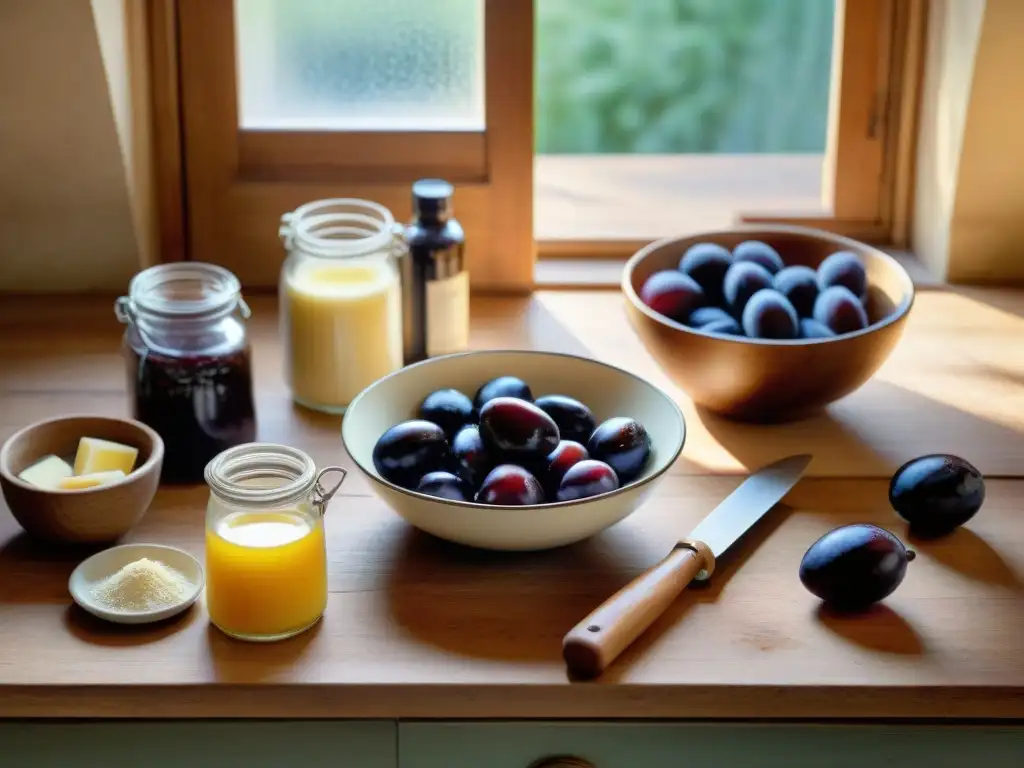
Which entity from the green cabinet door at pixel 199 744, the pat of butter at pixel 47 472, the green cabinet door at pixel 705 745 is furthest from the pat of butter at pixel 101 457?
the green cabinet door at pixel 705 745

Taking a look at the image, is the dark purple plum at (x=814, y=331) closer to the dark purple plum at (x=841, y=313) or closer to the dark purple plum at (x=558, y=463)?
the dark purple plum at (x=841, y=313)

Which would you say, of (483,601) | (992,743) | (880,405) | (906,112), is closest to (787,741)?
(992,743)

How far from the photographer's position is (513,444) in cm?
118

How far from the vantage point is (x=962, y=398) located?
148cm

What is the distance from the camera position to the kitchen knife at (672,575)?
104cm

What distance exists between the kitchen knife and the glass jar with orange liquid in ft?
0.69

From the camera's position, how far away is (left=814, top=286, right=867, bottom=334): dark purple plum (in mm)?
1388

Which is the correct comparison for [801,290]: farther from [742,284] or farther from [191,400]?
[191,400]

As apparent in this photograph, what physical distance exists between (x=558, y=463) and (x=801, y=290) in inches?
15.7

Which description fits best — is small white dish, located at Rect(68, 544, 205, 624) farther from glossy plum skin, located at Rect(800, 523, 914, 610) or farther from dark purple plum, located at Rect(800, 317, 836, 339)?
dark purple plum, located at Rect(800, 317, 836, 339)

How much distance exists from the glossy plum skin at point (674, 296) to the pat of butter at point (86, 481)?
572 millimetres

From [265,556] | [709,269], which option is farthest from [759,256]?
[265,556]

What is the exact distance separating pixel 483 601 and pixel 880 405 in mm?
560

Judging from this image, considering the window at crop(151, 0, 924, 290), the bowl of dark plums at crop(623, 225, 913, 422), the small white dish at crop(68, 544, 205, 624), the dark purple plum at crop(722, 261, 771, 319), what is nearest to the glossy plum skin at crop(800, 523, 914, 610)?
the bowl of dark plums at crop(623, 225, 913, 422)
